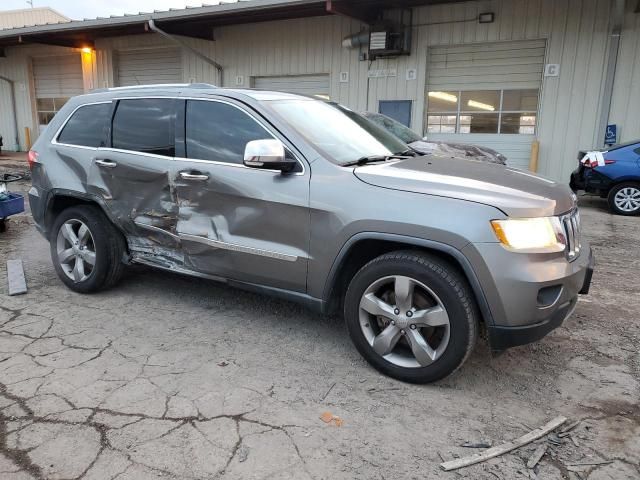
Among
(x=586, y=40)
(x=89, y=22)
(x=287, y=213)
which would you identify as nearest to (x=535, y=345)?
(x=287, y=213)

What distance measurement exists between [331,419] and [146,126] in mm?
2752

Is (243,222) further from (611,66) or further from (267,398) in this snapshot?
(611,66)

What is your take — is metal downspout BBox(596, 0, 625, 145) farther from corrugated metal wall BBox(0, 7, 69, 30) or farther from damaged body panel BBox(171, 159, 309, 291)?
corrugated metal wall BBox(0, 7, 69, 30)

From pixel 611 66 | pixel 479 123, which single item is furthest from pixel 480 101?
pixel 611 66

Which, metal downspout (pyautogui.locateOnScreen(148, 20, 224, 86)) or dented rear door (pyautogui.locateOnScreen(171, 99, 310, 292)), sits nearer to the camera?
dented rear door (pyautogui.locateOnScreen(171, 99, 310, 292))

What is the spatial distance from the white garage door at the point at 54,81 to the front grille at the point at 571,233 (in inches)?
765

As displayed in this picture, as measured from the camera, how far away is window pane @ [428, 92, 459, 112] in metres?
12.6

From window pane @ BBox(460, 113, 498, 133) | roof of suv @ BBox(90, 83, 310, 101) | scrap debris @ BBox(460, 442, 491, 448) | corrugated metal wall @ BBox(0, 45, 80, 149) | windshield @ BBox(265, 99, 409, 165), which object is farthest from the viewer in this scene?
corrugated metal wall @ BBox(0, 45, 80, 149)

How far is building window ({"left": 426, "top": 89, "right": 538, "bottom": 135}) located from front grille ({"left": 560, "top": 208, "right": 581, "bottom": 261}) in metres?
9.46

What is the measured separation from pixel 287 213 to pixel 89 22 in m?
15.2

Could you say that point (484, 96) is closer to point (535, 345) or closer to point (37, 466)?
point (535, 345)

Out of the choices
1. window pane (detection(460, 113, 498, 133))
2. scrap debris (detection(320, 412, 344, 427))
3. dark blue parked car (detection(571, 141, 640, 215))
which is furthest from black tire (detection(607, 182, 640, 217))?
scrap debris (detection(320, 412, 344, 427))

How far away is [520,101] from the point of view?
1191 cm

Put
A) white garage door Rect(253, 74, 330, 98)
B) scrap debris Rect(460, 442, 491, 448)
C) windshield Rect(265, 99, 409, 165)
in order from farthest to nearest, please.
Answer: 1. white garage door Rect(253, 74, 330, 98)
2. windshield Rect(265, 99, 409, 165)
3. scrap debris Rect(460, 442, 491, 448)
